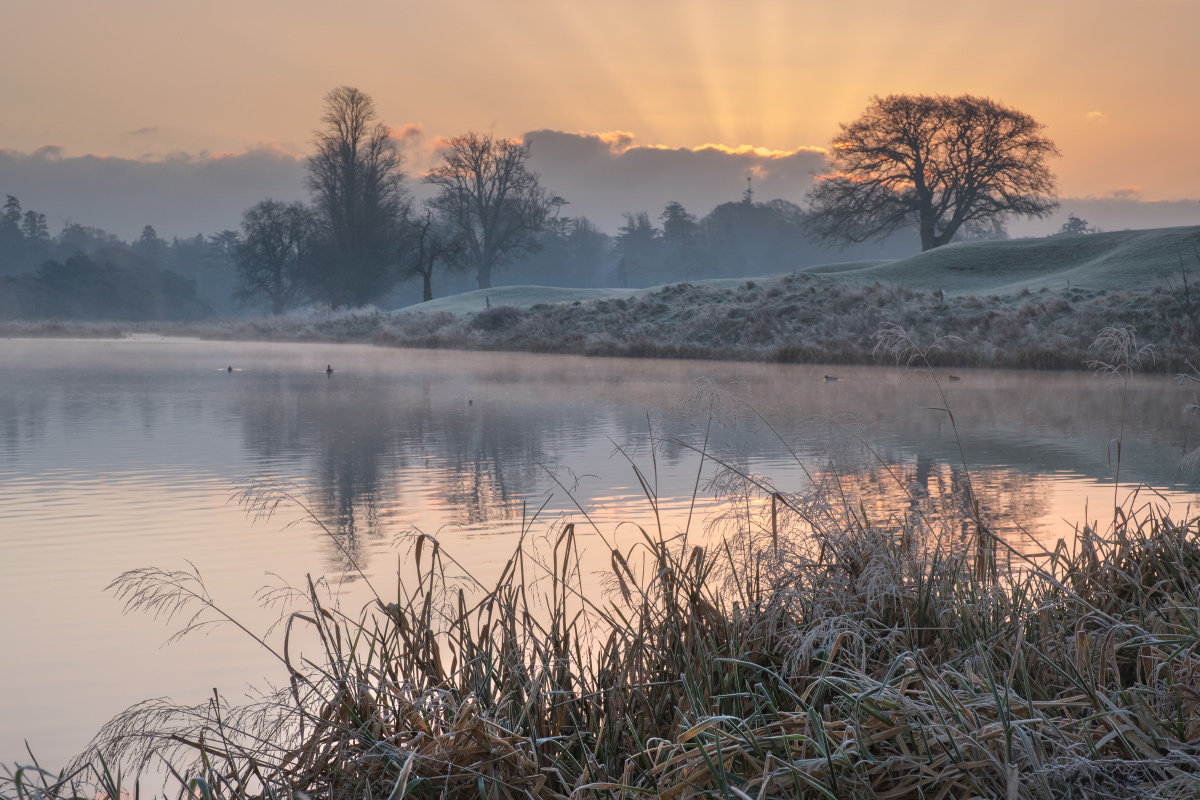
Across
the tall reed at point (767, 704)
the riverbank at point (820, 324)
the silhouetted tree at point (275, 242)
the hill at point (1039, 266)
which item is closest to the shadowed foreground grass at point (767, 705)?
the tall reed at point (767, 704)

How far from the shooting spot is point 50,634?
14.1 feet

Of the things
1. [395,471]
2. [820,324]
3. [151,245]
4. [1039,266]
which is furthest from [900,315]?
[151,245]

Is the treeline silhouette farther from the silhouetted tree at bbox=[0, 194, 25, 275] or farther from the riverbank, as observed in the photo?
the riverbank

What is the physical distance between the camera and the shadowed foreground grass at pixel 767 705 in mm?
2113

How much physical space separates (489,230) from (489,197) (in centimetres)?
228

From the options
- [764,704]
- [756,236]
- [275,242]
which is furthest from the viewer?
[756,236]

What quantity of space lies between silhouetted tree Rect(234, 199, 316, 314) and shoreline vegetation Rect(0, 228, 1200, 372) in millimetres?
17407

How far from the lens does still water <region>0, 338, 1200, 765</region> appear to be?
3961mm

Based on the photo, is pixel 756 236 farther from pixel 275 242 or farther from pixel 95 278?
pixel 95 278

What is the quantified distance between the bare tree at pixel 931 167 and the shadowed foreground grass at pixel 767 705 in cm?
4871

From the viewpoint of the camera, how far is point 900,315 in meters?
26.1

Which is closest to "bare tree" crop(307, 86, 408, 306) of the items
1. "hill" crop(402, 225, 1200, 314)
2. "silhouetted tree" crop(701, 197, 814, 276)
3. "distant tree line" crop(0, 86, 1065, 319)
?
"distant tree line" crop(0, 86, 1065, 319)

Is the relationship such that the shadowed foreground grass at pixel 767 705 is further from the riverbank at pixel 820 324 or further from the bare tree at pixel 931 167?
the bare tree at pixel 931 167

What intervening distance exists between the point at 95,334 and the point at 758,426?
46749mm
